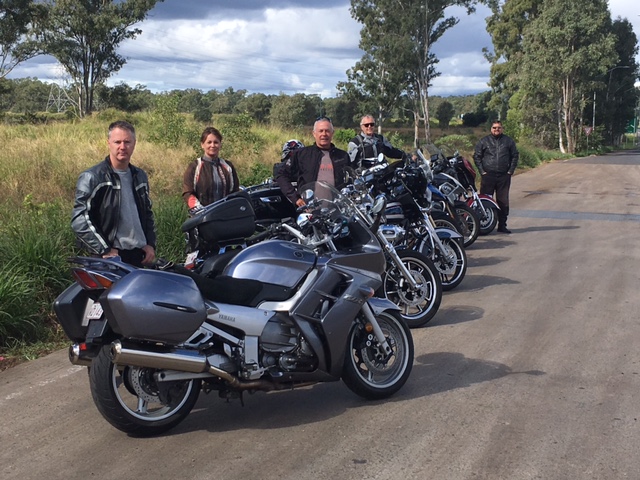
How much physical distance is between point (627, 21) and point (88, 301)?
274 ft

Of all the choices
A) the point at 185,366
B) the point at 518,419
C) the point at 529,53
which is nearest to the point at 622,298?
the point at 518,419

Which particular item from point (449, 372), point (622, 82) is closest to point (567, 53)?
point (622, 82)

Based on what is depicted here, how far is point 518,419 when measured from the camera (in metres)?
4.44

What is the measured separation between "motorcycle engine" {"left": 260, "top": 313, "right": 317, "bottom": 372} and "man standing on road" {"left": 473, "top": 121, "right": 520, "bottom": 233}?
9.09 m

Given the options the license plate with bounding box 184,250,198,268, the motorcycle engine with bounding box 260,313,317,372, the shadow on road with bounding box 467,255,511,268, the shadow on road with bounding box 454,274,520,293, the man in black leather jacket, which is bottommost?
the shadow on road with bounding box 454,274,520,293

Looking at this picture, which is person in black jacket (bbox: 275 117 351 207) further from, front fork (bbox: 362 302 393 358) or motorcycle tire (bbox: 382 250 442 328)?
front fork (bbox: 362 302 393 358)

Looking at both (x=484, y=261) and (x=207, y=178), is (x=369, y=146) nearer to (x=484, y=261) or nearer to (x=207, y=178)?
(x=484, y=261)

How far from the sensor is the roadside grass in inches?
244

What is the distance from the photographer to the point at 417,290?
21.9 feet

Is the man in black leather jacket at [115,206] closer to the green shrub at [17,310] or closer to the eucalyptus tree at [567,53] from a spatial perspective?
the green shrub at [17,310]

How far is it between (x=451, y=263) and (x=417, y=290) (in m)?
1.47

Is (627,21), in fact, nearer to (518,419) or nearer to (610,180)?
(610,180)

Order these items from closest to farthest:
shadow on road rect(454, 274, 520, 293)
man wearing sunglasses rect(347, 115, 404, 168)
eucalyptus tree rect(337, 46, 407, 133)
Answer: shadow on road rect(454, 274, 520, 293), man wearing sunglasses rect(347, 115, 404, 168), eucalyptus tree rect(337, 46, 407, 133)

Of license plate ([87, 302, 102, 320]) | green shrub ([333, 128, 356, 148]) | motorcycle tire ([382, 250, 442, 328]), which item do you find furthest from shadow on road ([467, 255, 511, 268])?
green shrub ([333, 128, 356, 148])
